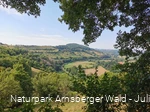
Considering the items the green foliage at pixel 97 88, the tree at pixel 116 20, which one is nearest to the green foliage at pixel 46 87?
the tree at pixel 116 20

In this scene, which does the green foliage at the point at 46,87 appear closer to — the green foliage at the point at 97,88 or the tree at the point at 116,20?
the tree at the point at 116,20

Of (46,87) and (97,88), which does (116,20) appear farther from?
(46,87)

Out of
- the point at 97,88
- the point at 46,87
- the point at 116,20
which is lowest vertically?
the point at 46,87

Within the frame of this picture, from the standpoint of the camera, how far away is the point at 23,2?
7430mm

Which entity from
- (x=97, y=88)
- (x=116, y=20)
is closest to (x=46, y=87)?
(x=116, y=20)

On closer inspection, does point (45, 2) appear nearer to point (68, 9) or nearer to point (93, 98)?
point (68, 9)

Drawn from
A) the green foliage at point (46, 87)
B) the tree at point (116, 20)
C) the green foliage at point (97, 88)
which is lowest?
the green foliage at point (46, 87)

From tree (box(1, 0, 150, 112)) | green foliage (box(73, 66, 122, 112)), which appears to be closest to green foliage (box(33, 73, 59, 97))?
tree (box(1, 0, 150, 112))

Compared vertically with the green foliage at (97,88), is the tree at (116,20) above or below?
above

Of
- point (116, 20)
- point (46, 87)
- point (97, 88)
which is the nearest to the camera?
point (97, 88)

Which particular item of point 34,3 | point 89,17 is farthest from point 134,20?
point 34,3

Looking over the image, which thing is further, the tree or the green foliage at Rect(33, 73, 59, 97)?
the green foliage at Rect(33, 73, 59, 97)

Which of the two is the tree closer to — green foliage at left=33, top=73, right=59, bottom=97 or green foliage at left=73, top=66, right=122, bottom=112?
green foliage at left=73, top=66, right=122, bottom=112

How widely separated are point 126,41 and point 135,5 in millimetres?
1747
